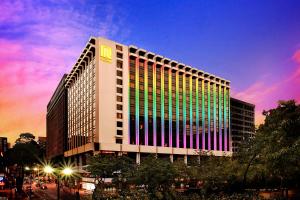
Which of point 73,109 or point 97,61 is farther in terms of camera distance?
point 73,109

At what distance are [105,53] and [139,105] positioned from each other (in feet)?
66.2

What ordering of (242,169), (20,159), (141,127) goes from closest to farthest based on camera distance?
(242,169) < (141,127) < (20,159)

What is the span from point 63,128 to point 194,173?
115 meters

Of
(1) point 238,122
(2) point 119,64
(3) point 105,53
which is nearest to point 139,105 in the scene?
(2) point 119,64

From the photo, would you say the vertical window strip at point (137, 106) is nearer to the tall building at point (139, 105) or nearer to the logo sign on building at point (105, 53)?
the tall building at point (139, 105)

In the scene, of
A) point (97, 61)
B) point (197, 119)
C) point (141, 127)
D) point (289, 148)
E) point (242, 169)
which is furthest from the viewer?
point (197, 119)

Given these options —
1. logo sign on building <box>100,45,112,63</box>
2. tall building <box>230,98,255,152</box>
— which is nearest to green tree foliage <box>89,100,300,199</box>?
logo sign on building <box>100,45,112,63</box>

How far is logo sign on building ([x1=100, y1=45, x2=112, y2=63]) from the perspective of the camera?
11075 cm

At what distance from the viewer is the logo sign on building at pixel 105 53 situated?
11075cm

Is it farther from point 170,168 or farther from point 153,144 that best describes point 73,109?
point 170,168

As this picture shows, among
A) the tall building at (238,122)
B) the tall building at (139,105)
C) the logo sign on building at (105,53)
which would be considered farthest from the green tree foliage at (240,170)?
the tall building at (238,122)

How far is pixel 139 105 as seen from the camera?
120000 millimetres

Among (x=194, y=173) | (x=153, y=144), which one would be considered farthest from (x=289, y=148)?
(x=153, y=144)

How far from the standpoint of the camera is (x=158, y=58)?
129m
